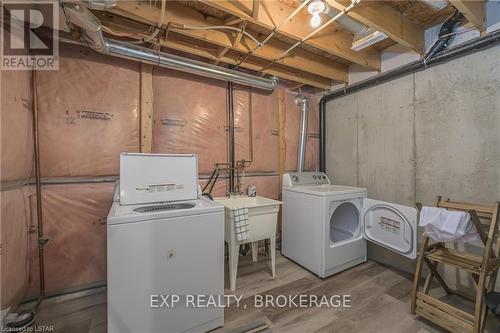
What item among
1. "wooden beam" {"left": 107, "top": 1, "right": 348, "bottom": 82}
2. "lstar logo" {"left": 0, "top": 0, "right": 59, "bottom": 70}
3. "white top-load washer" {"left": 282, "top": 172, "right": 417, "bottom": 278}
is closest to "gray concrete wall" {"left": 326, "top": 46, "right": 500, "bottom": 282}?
"white top-load washer" {"left": 282, "top": 172, "right": 417, "bottom": 278}

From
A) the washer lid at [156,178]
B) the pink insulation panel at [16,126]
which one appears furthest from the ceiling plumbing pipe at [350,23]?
the pink insulation panel at [16,126]

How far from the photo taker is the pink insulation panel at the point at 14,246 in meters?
1.42

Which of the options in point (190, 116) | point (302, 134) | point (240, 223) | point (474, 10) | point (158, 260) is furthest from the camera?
point (302, 134)

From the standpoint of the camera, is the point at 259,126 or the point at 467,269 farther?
the point at 259,126

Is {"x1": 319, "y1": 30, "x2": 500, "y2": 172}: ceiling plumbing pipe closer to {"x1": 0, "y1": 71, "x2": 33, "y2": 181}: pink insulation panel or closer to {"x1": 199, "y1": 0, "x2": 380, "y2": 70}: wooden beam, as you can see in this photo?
{"x1": 199, "y1": 0, "x2": 380, "y2": 70}: wooden beam

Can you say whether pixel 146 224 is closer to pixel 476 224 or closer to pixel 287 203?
pixel 287 203

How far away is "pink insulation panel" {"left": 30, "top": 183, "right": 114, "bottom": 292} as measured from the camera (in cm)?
189

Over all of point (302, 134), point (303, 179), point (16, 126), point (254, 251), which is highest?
point (302, 134)

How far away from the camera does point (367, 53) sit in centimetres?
255

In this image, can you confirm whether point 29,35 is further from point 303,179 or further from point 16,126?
point 303,179

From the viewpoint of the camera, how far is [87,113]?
6.66 ft

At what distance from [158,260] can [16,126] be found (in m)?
1.40

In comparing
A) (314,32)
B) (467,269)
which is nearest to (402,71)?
(314,32)

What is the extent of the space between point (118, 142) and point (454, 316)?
307 cm
